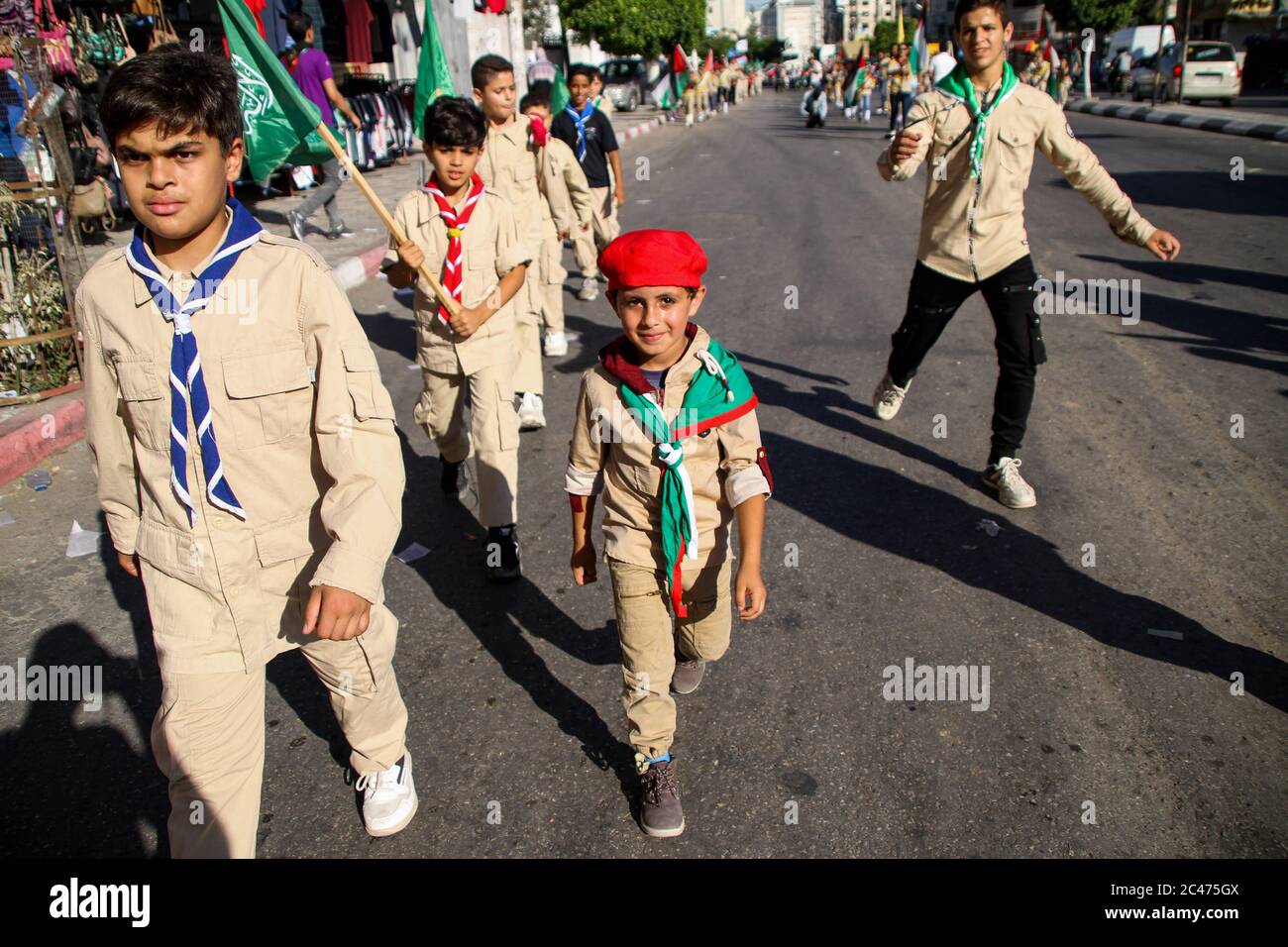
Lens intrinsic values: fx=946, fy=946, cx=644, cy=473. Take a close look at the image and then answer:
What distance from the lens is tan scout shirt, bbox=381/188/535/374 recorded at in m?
4.11

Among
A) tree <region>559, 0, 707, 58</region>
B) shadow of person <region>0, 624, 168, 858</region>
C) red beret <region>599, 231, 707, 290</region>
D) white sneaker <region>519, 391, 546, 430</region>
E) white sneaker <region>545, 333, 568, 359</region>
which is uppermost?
tree <region>559, 0, 707, 58</region>

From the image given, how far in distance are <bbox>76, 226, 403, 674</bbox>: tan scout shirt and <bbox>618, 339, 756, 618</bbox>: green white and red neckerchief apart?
0.68m

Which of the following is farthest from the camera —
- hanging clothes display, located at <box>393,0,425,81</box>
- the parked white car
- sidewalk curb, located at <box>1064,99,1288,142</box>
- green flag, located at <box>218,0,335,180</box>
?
the parked white car

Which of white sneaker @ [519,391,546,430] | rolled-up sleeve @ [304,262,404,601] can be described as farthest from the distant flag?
rolled-up sleeve @ [304,262,404,601]

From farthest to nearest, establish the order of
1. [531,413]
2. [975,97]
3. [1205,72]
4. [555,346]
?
[1205,72], [555,346], [531,413], [975,97]

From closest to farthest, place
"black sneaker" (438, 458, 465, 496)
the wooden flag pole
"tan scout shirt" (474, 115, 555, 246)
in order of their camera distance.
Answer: the wooden flag pole < "black sneaker" (438, 458, 465, 496) < "tan scout shirt" (474, 115, 555, 246)

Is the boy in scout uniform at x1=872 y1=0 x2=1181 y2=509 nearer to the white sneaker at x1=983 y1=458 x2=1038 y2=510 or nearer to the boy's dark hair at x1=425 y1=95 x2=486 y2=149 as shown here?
the white sneaker at x1=983 y1=458 x2=1038 y2=510

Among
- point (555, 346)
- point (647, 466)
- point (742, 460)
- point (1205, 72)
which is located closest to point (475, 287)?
point (647, 466)

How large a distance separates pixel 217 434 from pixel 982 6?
12.0ft

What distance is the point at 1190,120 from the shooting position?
2248 cm

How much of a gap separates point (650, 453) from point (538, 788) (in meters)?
1.09

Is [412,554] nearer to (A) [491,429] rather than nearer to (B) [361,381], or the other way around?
(A) [491,429]

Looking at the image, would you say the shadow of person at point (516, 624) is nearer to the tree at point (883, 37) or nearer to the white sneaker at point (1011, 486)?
the white sneaker at point (1011, 486)
